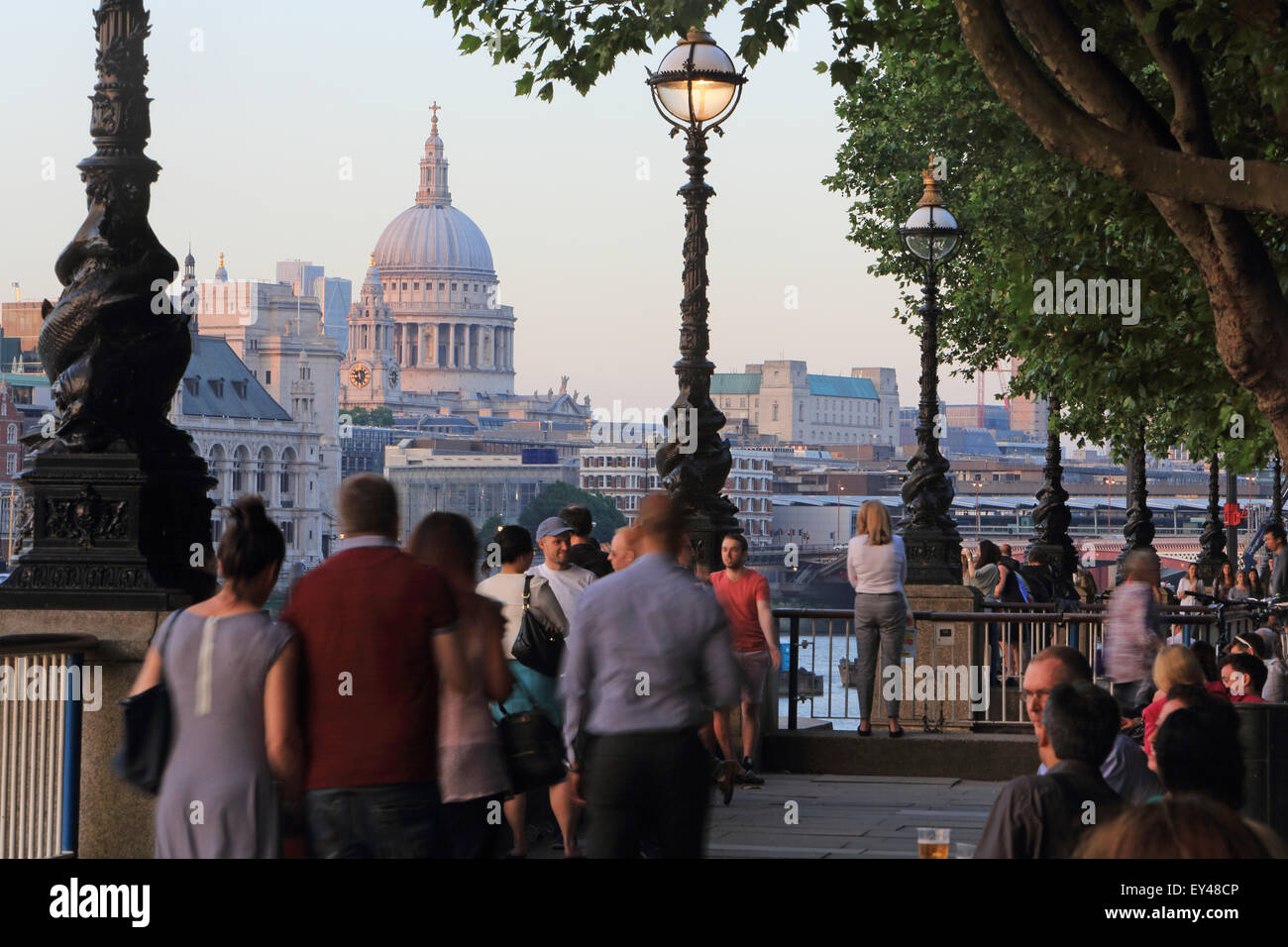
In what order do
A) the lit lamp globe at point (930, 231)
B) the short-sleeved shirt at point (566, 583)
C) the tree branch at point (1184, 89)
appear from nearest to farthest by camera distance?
the short-sleeved shirt at point (566, 583) → the tree branch at point (1184, 89) → the lit lamp globe at point (930, 231)

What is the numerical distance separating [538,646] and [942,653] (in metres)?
9.12

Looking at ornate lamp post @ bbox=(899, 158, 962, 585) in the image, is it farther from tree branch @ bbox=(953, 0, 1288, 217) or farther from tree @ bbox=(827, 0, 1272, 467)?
tree branch @ bbox=(953, 0, 1288, 217)

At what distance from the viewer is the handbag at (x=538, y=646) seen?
899cm

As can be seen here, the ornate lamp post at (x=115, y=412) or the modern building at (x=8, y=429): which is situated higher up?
the modern building at (x=8, y=429)

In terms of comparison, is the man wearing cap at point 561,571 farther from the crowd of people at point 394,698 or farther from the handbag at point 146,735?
the handbag at point 146,735

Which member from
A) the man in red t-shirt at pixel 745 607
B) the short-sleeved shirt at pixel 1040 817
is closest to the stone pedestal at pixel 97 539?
the short-sleeved shirt at pixel 1040 817

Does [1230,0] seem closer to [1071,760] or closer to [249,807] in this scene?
[1071,760]

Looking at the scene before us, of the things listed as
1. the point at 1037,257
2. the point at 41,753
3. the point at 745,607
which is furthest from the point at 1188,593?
the point at 41,753

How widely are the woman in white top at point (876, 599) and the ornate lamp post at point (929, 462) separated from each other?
17.4ft

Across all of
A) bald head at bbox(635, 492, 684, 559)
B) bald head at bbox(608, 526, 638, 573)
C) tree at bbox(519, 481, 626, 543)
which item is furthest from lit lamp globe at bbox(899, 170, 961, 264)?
tree at bbox(519, 481, 626, 543)
